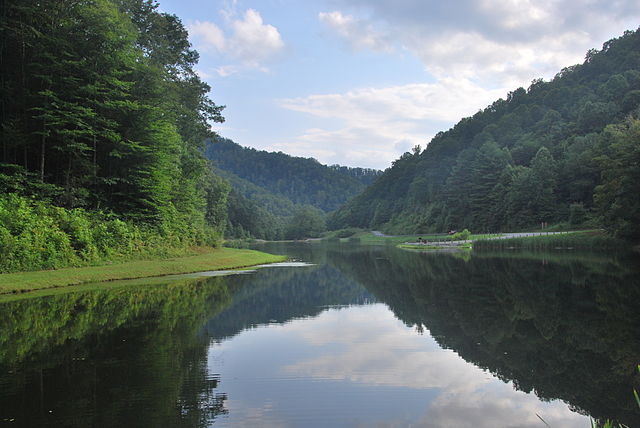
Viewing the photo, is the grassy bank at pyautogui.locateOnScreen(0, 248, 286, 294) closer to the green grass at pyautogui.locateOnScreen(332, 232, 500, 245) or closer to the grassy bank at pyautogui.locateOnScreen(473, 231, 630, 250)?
the grassy bank at pyautogui.locateOnScreen(473, 231, 630, 250)

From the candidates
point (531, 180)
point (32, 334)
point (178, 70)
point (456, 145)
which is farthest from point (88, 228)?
point (456, 145)

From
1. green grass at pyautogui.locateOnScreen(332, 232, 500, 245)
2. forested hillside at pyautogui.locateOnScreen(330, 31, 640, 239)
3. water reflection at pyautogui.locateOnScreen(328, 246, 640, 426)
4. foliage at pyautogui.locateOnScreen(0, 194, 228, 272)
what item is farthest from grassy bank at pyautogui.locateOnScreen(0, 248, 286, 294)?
green grass at pyautogui.locateOnScreen(332, 232, 500, 245)

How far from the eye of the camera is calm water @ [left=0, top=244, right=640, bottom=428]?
665 cm

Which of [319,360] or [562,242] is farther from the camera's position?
[562,242]

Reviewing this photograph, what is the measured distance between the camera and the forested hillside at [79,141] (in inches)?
960

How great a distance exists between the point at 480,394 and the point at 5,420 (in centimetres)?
682

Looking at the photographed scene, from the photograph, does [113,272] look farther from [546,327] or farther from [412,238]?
[412,238]

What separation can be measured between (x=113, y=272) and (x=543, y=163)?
82959 mm

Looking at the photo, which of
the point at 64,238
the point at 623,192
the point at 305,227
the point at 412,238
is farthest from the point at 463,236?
the point at 305,227

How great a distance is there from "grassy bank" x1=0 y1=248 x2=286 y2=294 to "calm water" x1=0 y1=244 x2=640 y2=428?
69.6 inches

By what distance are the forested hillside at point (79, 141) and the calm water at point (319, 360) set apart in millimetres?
7567

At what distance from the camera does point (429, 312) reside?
15.4 m

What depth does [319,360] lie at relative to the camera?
9.73 metres

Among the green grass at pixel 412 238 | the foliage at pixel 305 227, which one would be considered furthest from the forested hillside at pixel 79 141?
the foliage at pixel 305 227
